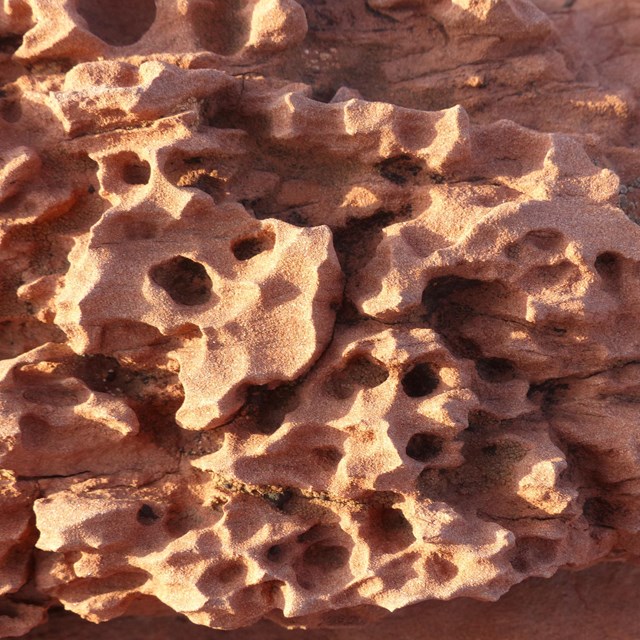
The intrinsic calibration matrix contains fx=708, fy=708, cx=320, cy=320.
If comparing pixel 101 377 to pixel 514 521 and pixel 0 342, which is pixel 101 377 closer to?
pixel 0 342

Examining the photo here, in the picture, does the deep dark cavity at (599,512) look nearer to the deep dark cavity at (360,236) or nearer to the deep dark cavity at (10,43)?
the deep dark cavity at (360,236)

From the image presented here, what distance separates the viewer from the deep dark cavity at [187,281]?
6.44ft

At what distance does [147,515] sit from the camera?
200cm

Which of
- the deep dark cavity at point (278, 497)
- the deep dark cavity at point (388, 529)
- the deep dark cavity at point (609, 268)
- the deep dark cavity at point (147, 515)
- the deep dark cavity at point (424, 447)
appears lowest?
the deep dark cavity at point (388, 529)

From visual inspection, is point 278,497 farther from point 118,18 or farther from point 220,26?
point 118,18

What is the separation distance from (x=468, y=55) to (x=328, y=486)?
147 cm

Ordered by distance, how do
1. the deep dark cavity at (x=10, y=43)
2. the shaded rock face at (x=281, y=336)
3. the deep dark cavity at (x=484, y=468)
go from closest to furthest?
the shaded rock face at (x=281, y=336)
the deep dark cavity at (x=484, y=468)
the deep dark cavity at (x=10, y=43)

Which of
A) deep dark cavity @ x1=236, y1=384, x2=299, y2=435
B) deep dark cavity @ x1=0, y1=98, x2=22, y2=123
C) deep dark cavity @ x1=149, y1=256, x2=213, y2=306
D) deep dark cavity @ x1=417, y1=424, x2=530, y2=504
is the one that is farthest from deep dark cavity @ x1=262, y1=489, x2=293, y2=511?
deep dark cavity @ x1=0, y1=98, x2=22, y2=123

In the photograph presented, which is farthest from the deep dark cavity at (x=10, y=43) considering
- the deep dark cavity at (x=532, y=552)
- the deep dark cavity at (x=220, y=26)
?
the deep dark cavity at (x=532, y=552)

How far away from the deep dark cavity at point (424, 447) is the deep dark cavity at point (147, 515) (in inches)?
28.9

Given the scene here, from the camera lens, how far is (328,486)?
1.90m

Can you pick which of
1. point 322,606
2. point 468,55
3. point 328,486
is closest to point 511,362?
point 328,486

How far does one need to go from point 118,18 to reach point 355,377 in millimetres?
1378

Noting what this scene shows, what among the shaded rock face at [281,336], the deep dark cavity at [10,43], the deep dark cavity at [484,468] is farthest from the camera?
the deep dark cavity at [10,43]
